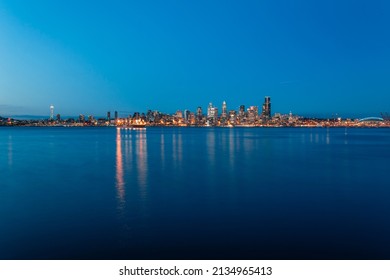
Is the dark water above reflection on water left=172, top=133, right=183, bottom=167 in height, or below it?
below

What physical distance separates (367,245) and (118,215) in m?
8.03

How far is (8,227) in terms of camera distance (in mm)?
11305

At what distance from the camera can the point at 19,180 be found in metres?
21.1

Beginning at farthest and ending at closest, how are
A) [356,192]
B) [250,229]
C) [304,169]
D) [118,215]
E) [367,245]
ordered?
[304,169] < [356,192] < [118,215] < [250,229] < [367,245]

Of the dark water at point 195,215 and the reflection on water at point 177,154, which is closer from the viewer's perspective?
the dark water at point 195,215

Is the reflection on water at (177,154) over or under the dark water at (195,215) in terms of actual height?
over

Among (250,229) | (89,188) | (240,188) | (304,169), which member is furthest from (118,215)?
(304,169)

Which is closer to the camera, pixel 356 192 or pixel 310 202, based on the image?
pixel 310 202

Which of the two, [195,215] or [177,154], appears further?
[177,154]

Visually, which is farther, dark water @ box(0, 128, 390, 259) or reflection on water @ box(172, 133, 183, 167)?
reflection on water @ box(172, 133, 183, 167)

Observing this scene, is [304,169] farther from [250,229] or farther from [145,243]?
[145,243]

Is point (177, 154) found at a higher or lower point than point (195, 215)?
higher
